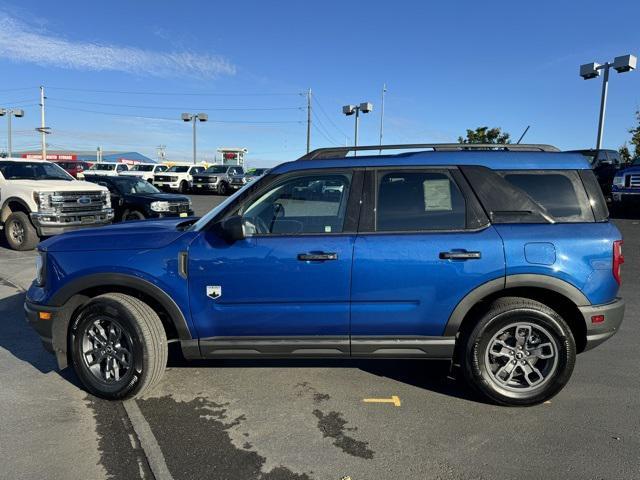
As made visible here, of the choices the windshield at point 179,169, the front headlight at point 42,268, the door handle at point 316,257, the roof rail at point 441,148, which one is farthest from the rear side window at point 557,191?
the windshield at point 179,169

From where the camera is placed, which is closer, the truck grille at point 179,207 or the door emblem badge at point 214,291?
the door emblem badge at point 214,291

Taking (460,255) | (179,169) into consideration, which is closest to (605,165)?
(460,255)

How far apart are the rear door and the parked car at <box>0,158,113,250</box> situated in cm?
872

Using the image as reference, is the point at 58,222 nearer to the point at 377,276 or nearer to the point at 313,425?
the point at 313,425

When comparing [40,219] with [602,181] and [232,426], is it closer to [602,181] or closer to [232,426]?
[232,426]

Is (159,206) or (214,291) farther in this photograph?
(159,206)

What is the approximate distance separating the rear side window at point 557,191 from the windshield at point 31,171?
10.7 metres

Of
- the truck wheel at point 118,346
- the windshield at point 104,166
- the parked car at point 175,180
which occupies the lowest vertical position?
the truck wheel at point 118,346

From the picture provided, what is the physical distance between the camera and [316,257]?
3.45 metres

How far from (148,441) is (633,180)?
15582 millimetres

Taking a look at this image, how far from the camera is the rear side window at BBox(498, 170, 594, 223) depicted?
11.7 ft

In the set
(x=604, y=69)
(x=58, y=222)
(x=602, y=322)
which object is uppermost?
(x=604, y=69)

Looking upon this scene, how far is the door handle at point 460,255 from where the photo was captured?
3.42 metres

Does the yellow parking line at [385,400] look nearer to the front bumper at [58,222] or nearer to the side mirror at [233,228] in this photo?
the side mirror at [233,228]
